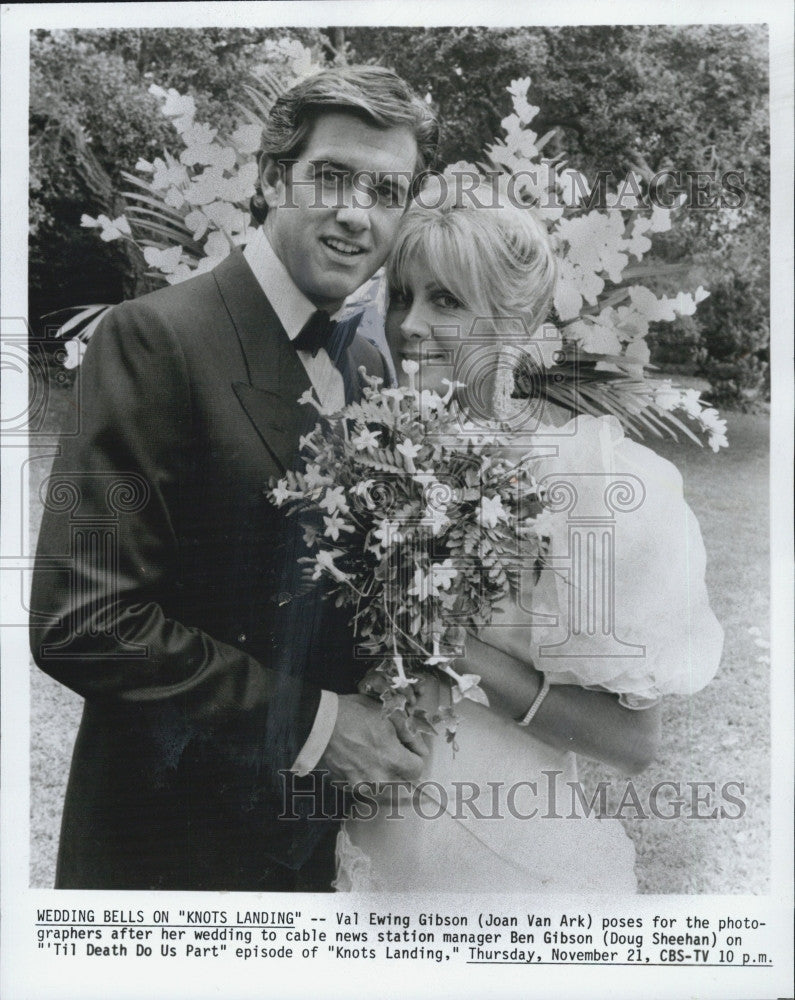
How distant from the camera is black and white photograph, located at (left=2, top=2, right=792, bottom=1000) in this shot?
319cm

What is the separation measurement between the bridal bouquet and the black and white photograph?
0.04 ft

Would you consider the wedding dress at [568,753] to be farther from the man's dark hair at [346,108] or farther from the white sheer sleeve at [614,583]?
the man's dark hair at [346,108]

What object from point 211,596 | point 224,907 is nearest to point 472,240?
point 211,596

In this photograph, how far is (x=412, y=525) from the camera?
10.2 feet

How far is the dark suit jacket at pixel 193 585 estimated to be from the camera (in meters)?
3.19

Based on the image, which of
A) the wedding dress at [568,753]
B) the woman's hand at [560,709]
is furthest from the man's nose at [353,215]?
the woman's hand at [560,709]

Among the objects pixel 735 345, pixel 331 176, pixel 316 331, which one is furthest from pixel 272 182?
pixel 735 345

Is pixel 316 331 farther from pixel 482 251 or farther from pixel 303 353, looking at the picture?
pixel 482 251

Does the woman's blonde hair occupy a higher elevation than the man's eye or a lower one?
lower

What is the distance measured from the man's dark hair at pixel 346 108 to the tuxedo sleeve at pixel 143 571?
24.5 inches

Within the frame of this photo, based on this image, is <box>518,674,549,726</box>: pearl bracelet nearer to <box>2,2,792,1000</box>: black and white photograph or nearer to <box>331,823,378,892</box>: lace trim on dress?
<box>2,2,792,1000</box>: black and white photograph

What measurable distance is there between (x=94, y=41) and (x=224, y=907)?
9.29ft

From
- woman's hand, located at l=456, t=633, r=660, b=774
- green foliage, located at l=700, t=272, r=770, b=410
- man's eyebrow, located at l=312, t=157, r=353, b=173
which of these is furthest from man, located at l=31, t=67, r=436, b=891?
green foliage, located at l=700, t=272, r=770, b=410

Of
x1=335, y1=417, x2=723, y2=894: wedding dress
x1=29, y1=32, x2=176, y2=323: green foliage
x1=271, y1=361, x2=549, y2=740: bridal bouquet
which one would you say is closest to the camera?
x1=271, y1=361, x2=549, y2=740: bridal bouquet
